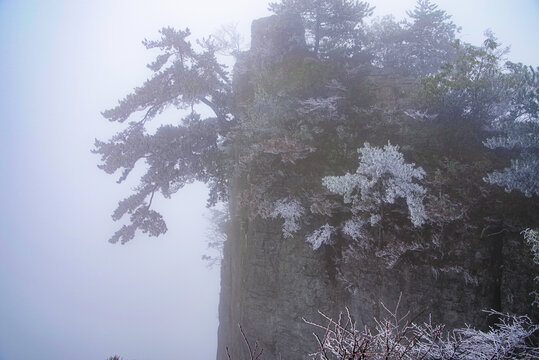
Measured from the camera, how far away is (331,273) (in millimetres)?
8883

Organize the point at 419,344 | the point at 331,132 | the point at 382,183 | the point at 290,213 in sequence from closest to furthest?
the point at 419,344, the point at 382,183, the point at 290,213, the point at 331,132

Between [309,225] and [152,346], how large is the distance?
12429 cm

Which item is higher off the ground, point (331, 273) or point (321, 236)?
point (321, 236)

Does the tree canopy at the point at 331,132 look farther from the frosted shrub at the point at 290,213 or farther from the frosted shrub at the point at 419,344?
the frosted shrub at the point at 419,344

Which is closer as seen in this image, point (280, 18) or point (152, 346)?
point (280, 18)

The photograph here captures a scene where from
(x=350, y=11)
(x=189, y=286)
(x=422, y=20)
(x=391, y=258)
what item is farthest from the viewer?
(x=189, y=286)

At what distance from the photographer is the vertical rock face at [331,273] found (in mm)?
7098

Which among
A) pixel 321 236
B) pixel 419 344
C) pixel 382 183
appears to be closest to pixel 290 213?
pixel 321 236

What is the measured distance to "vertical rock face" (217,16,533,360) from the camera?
7.10m

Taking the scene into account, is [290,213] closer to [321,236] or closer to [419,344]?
[321,236]

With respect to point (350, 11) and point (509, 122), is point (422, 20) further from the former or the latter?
→ point (509, 122)

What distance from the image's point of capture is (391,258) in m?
7.86

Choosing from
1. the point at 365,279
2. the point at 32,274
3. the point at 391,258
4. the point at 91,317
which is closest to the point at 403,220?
the point at 391,258

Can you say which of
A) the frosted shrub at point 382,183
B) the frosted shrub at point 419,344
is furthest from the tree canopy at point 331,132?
the frosted shrub at point 419,344
